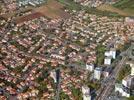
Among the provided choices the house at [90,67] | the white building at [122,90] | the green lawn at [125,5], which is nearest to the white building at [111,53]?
the house at [90,67]

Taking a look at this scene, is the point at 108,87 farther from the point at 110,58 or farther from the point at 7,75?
the point at 7,75

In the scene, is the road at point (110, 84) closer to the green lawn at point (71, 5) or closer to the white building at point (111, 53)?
the white building at point (111, 53)

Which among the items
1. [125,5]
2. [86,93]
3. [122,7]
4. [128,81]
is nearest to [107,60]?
[128,81]

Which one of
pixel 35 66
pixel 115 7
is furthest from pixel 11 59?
pixel 115 7

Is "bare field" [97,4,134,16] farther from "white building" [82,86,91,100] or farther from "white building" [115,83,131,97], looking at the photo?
"white building" [82,86,91,100]

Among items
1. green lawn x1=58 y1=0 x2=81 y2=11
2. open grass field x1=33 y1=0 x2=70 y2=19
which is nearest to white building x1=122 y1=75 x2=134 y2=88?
open grass field x1=33 y1=0 x2=70 y2=19

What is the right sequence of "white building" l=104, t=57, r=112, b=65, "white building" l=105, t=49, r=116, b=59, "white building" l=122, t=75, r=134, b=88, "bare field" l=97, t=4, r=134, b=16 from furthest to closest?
"bare field" l=97, t=4, r=134, b=16 < "white building" l=105, t=49, r=116, b=59 < "white building" l=104, t=57, r=112, b=65 < "white building" l=122, t=75, r=134, b=88

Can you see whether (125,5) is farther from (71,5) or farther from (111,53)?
(111,53)
